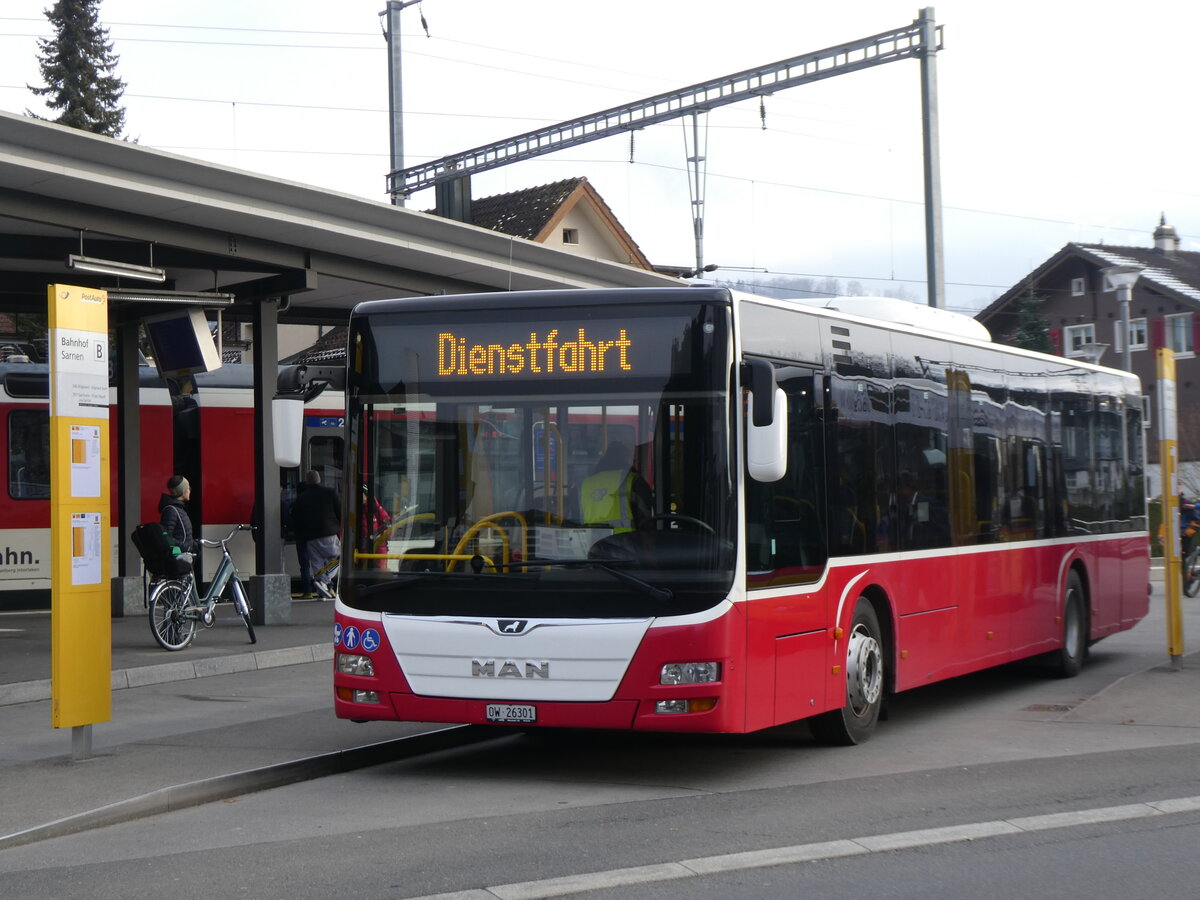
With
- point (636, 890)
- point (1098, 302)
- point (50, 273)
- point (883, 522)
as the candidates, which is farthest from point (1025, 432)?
point (1098, 302)

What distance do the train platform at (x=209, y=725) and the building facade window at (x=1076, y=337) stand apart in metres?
47.2

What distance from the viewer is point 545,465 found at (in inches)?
333

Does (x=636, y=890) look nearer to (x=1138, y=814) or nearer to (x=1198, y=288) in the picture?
(x=1138, y=814)

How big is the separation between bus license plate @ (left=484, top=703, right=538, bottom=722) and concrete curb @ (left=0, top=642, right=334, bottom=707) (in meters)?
5.70

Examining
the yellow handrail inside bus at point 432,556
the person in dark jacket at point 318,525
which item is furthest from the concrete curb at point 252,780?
the person in dark jacket at point 318,525

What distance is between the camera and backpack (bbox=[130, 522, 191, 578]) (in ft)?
51.1

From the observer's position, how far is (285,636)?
16.7m

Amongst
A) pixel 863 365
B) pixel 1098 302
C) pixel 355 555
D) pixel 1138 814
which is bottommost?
pixel 1138 814

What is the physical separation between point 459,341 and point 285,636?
8.67m

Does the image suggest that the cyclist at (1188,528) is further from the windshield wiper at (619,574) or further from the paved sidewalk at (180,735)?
the windshield wiper at (619,574)

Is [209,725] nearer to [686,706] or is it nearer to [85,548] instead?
[85,548]

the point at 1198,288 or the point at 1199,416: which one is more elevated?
the point at 1198,288

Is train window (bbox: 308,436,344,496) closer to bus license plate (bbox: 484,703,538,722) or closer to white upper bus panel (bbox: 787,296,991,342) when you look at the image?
white upper bus panel (bbox: 787,296,991,342)

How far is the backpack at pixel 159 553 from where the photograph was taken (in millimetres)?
15570
